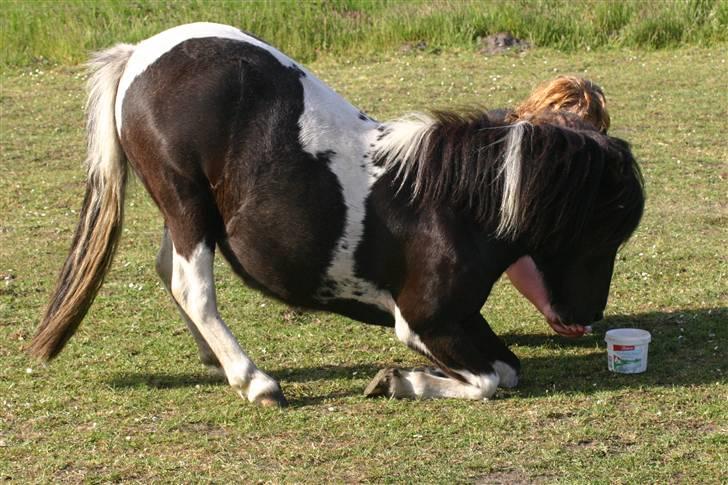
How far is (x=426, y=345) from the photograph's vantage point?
4852 mm

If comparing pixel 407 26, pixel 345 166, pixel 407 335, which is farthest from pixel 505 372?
pixel 407 26

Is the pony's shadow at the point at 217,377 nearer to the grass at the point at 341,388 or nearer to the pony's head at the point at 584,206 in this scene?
the grass at the point at 341,388

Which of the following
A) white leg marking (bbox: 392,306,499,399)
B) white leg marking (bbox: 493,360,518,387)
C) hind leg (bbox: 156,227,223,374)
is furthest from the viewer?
hind leg (bbox: 156,227,223,374)

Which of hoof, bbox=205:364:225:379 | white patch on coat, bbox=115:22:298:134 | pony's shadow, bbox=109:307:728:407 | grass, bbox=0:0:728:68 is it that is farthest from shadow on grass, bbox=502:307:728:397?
grass, bbox=0:0:728:68

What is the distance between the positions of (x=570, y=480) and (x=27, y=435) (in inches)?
80.0

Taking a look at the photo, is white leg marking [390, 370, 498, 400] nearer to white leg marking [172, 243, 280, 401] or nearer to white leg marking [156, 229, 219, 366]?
white leg marking [172, 243, 280, 401]

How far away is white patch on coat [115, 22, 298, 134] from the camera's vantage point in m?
4.90

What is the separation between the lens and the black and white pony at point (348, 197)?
475 cm

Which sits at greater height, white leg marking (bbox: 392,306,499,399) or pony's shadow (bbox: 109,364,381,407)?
white leg marking (bbox: 392,306,499,399)

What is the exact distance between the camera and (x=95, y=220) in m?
5.11

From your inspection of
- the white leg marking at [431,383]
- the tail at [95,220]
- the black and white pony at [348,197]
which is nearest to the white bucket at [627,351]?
the black and white pony at [348,197]

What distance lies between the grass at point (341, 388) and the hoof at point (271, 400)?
0.05 meters

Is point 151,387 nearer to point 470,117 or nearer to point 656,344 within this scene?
point 470,117

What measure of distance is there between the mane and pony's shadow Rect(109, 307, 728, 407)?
0.62 meters
